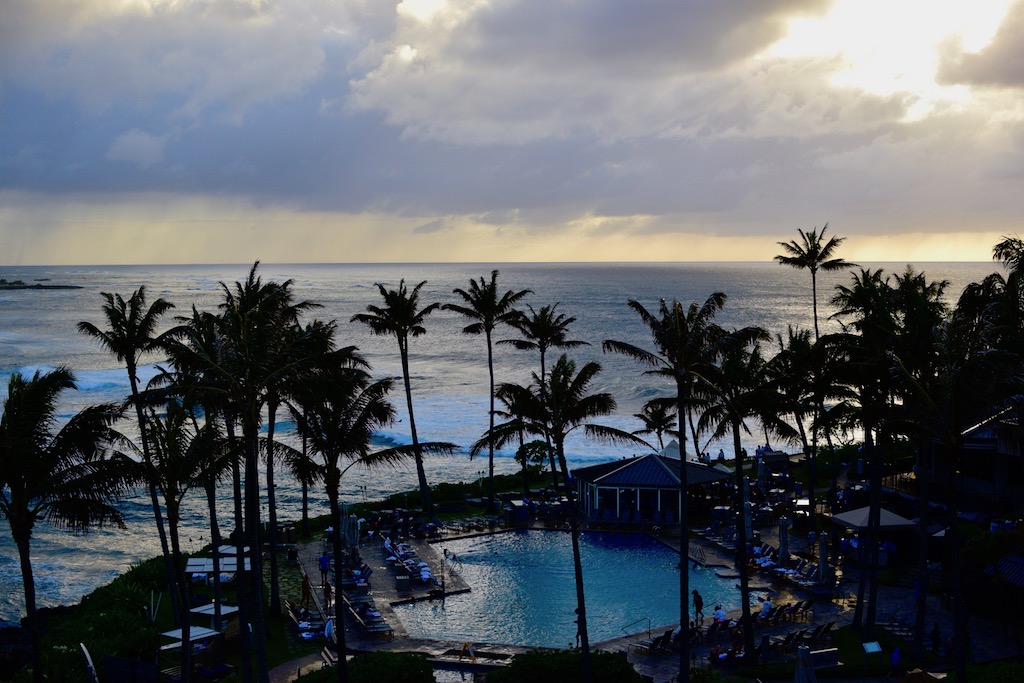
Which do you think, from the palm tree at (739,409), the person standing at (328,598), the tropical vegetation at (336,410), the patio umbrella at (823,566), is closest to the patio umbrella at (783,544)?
the patio umbrella at (823,566)

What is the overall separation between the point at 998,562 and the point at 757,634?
6825 millimetres

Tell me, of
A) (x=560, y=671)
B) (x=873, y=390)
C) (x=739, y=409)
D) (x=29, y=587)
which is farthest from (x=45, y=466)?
(x=873, y=390)

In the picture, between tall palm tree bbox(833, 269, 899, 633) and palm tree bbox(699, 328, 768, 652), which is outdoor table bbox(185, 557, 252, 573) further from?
tall palm tree bbox(833, 269, 899, 633)

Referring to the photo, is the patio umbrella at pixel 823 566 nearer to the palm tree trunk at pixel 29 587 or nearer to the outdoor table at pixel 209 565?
the outdoor table at pixel 209 565

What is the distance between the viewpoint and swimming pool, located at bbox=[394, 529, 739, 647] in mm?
25547

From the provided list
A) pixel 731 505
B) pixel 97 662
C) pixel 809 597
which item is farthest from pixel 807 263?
pixel 97 662

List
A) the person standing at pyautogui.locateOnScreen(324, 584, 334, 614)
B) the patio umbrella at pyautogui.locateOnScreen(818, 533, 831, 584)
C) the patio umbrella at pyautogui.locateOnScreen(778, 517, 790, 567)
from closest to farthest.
Result: the person standing at pyautogui.locateOnScreen(324, 584, 334, 614)
the patio umbrella at pyautogui.locateOnScreen(818, 533, 831, 584)
the patio umbrella at pyautogui.locateOnScreen(778, 517, 790, 567)

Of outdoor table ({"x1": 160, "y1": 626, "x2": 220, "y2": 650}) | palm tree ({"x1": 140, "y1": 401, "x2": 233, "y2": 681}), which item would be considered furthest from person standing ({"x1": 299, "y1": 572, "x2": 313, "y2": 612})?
palm tree ({"x1": 140, "y1": 401, "x2": 233, "y2": 681})

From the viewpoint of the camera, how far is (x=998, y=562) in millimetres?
23406

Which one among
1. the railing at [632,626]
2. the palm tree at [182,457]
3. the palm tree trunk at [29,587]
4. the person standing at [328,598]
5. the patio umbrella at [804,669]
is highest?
the palm tree at [182,457]

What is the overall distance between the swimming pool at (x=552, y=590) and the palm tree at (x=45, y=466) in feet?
36.2

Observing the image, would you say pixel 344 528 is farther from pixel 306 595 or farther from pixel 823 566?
pixel 823 566

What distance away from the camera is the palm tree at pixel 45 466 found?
15.9 meters

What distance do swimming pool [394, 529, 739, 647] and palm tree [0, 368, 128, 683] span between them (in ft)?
36.2
